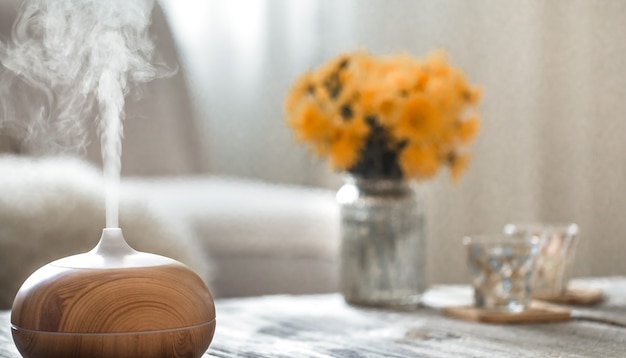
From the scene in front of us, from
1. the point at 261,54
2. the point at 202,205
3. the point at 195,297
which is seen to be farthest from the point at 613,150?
the point at 195,297

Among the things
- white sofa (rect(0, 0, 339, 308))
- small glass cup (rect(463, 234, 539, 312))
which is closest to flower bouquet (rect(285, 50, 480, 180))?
small glass cup (rect(463, 234, 539, 312))

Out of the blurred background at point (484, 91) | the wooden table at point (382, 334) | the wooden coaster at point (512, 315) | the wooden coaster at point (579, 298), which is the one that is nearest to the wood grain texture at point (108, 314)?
the wooden table at point (382, 334)

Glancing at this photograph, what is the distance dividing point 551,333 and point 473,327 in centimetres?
8

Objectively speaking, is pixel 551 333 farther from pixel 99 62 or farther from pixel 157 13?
pixel 157 13

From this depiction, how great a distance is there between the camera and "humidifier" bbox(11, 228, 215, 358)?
2.39ft

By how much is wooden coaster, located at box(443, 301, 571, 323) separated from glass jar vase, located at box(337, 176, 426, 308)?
124mm

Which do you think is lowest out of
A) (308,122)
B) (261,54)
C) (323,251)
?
(323,251)

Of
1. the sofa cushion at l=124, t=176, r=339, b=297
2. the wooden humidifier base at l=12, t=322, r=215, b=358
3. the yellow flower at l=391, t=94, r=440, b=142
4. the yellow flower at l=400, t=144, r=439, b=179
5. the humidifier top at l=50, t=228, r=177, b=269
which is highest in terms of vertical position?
the yellow flower at l=391, t=94, r=440, b=142

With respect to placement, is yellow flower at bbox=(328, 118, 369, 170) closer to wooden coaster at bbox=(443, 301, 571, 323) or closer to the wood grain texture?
wooden coaster at bbox=(443, 301, 571, 323)

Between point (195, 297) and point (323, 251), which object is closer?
point (195, 297)

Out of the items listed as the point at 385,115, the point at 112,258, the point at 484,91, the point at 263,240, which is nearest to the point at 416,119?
the point at 385,115

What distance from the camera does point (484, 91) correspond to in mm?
2652

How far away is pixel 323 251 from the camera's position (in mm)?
1947

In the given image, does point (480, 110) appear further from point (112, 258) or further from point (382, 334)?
point (112, 258)
